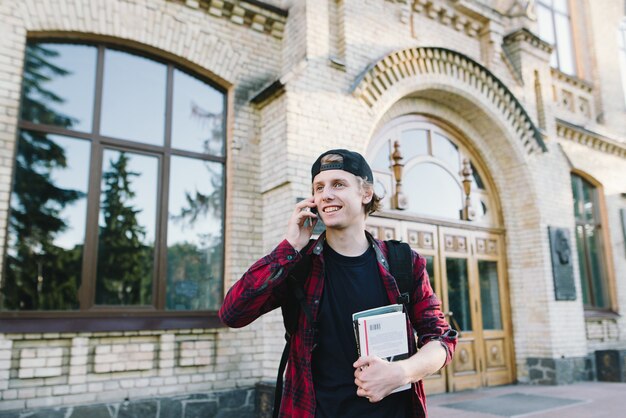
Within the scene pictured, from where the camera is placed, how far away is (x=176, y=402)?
5.50m

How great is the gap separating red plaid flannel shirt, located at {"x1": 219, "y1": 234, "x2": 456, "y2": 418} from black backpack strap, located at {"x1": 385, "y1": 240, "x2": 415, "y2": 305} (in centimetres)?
4

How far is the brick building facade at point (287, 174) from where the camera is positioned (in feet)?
17.2

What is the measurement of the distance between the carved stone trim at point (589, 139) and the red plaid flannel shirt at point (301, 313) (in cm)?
919

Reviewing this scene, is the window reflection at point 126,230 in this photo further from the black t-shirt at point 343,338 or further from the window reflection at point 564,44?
the window reflection at point 564,44

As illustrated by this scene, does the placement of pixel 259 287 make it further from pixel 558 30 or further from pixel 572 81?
pixel 558 30

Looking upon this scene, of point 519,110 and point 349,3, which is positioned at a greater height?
point 349,3

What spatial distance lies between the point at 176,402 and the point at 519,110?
7081mm

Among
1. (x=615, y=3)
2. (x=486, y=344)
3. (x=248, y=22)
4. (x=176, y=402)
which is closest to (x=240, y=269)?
(x=176, y=402)

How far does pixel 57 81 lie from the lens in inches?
222

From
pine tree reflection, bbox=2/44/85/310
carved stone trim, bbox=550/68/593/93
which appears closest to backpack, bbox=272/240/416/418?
pine tree reflection, bbox=2/44/85/310

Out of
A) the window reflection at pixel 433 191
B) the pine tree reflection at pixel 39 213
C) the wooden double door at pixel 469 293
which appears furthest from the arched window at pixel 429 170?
the pine tree reflection at pixel 39 213

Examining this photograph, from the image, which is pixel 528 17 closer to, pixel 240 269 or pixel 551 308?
pixel 551 308

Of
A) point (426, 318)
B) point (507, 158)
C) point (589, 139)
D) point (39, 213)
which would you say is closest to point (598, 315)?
point (589, 139)

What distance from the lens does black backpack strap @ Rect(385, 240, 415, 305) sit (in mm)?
2136
